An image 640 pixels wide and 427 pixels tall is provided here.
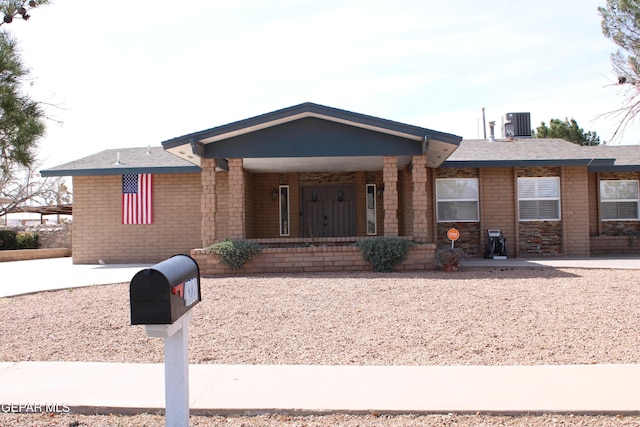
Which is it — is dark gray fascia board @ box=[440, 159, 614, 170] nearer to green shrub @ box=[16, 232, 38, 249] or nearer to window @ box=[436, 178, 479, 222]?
window @ box=[436, 178, 479, 222]

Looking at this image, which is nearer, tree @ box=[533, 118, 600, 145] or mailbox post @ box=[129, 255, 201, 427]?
mailbox post @ box=[129, 255, 201, 427]

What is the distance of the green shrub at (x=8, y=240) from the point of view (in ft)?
75.3

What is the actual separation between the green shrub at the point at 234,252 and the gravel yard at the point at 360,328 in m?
1.79

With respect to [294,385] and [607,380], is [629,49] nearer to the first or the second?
[607,380]

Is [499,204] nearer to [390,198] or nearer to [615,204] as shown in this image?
[615,204]

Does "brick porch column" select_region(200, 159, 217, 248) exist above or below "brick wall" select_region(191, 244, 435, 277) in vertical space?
above

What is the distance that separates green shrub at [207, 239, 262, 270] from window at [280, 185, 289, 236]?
221 inches

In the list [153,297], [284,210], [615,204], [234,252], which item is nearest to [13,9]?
[153,297]

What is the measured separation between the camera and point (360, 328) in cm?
707

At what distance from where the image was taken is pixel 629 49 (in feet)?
22.7

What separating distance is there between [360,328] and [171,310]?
4.22 metres

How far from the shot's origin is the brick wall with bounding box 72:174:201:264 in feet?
55.4

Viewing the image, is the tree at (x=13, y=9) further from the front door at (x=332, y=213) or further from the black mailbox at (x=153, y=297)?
the front door at (x=332, y=213)

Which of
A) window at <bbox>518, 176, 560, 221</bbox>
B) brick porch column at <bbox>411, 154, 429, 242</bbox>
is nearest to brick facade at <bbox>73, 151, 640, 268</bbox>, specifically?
window at <bbox>518, 176, 560, 221</bbox>
